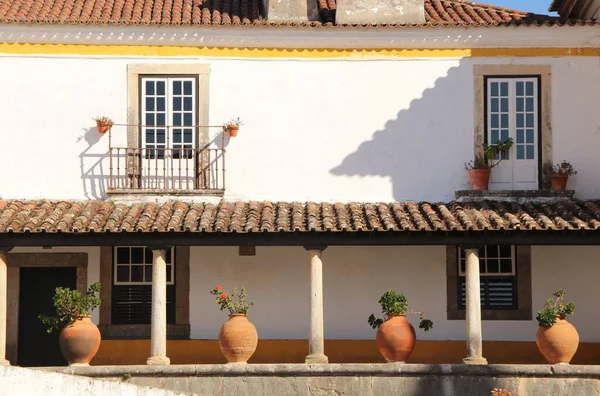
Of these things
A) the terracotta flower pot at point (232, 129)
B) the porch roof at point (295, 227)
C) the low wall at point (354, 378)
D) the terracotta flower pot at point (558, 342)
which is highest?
the terracotta flower pot at point (232, 129)

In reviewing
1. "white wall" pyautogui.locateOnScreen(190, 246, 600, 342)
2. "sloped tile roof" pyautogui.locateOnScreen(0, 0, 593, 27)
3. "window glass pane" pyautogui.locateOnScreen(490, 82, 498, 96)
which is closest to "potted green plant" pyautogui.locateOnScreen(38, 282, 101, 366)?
"white wall" pyautogui.locateOnScreen(190, 246, 600, 342)

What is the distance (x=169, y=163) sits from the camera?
19938mm

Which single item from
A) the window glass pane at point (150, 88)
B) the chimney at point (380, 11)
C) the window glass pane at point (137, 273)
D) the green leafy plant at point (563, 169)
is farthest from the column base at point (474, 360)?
the window glass pane at point (150, 88)

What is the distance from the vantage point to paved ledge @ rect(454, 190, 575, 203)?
1955 centimetres

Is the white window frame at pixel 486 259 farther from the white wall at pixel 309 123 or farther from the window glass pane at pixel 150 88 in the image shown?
the window glass pane at pixel 150 88

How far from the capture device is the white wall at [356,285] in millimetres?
19812

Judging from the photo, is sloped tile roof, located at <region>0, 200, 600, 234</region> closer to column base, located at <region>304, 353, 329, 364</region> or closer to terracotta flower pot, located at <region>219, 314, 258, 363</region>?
terracotta flower pot, located at <region>219, 314, 258, 363</region>

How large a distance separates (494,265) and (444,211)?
1.69m

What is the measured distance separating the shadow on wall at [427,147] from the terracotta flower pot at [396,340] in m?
2.75

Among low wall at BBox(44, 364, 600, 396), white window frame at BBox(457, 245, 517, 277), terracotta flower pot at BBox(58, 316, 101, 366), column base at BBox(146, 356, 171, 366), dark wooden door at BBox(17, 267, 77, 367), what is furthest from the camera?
dark wooden door at BBox(17, 267, 77, 367)

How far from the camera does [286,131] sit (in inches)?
792

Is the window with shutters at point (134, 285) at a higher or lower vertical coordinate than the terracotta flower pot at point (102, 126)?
lower

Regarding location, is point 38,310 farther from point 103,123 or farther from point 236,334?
point 236,334

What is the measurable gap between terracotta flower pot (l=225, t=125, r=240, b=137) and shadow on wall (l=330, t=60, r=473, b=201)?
66.2 inches
